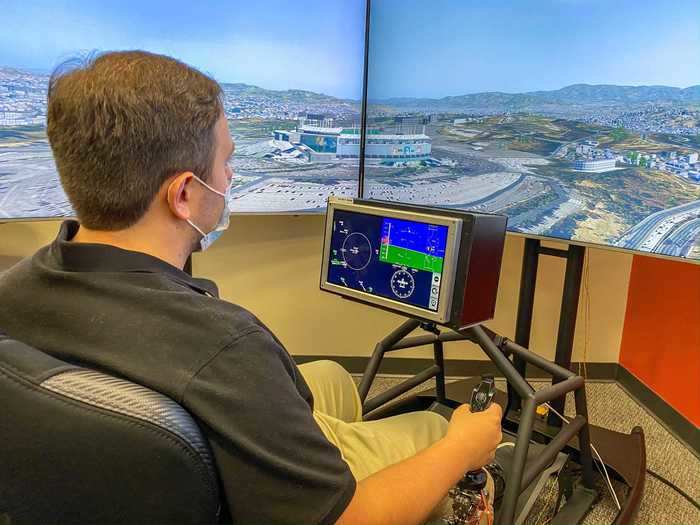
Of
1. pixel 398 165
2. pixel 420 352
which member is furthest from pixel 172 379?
pixel 420 352

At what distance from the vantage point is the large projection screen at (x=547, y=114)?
140 centimetres

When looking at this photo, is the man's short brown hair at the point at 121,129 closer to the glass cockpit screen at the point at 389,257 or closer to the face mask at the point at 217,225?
the face mask at the point at 217,225

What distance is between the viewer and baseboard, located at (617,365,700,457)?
6.86ft

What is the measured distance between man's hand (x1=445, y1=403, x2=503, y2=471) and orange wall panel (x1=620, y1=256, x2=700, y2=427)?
4.69 feet

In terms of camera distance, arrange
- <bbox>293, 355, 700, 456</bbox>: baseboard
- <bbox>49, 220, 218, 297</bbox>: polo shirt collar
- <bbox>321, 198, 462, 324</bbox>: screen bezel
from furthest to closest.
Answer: <bbox>293, 355, 700, 456</bbox>: baseboard, <bbox>321, 198, 462, 324</bbox>: screen bezel, <bbox>49, 220, 218, 297</bbox>: polo shirt collar

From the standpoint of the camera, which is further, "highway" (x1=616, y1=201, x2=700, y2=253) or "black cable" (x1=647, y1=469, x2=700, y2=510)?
"black cable" (x1=647, y1=469, x2=700, y2=510)

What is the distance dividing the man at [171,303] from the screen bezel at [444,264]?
17.6 inches

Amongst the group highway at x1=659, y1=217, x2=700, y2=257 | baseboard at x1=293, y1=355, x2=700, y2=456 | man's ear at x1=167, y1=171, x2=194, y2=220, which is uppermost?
man's ear at x1=167, y1=171, x2=194, y2=220

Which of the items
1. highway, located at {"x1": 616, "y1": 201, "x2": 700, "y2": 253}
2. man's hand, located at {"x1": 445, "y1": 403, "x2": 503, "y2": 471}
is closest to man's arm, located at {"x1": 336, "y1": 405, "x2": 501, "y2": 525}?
man's hand, located at {"x1": 445, "y1": 403, "x2": 503, "y2": 471}

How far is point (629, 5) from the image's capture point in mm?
1437

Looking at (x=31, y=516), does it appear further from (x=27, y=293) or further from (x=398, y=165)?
(x=398, y=165)

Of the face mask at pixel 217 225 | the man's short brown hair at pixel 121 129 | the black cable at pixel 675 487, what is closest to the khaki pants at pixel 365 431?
the face mask at pixel 217 225

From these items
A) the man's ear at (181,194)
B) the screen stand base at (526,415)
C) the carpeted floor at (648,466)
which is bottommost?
the carpeted floor at (648,466)

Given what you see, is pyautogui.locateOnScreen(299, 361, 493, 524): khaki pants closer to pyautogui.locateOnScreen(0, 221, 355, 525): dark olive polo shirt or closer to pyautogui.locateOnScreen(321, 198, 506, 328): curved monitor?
pyautogui.locateOnScreen(321, 198, 506, 328): curved monitor
